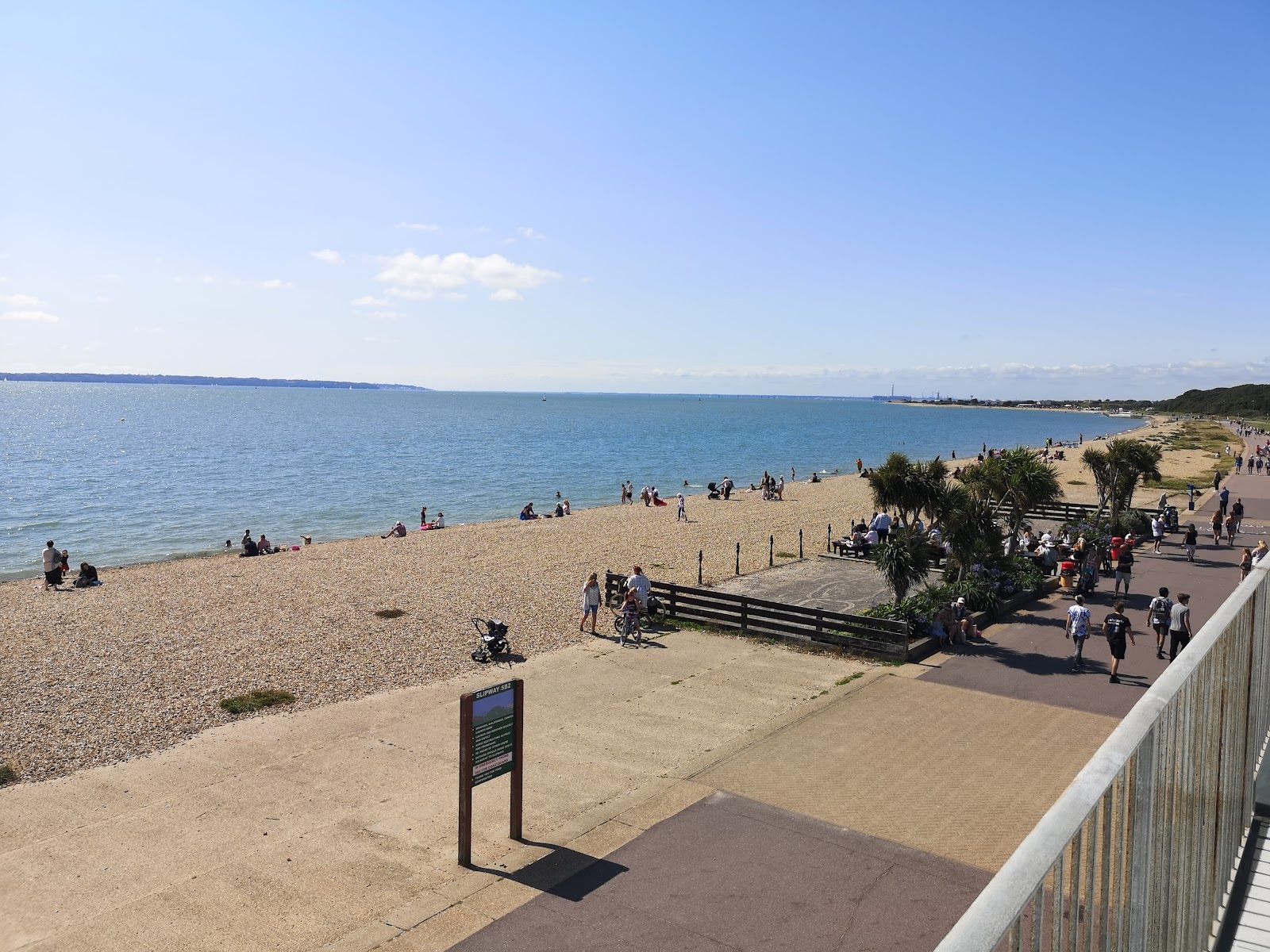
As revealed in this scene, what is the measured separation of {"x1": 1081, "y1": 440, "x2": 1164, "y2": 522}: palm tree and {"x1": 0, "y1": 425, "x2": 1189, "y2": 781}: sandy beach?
9811 mm

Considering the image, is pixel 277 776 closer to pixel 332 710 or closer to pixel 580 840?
pixel 332 710

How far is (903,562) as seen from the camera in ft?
61.3

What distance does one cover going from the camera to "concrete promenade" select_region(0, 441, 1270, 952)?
813 cm

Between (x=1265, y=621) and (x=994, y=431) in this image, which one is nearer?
(x=1265, y=621)

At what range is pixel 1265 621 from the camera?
191 inches

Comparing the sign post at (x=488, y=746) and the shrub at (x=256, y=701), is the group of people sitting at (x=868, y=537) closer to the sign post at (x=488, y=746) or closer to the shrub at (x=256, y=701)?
the shrub at (x=256, y=701)

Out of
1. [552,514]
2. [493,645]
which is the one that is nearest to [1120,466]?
[493,645]

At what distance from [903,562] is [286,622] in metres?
14.7

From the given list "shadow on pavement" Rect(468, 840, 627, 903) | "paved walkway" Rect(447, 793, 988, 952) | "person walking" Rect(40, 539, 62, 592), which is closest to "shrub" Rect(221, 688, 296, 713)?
"shadow on pavement" Rect(468, 840, 627, 903)

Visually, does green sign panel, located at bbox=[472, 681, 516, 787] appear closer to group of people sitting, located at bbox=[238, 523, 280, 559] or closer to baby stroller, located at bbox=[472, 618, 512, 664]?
baby stroller, located at bbox=[472, 618, 512, 664]

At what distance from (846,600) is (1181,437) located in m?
108

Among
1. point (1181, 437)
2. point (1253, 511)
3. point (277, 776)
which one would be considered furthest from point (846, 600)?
point (1181, 437)

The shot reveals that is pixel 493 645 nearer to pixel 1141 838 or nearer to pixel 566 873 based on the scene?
pixel 566 873

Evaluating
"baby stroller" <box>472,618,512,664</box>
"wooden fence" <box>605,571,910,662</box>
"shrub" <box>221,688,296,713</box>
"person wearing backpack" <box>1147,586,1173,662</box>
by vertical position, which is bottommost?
"shrub" <box>221,688,296,713</box>
